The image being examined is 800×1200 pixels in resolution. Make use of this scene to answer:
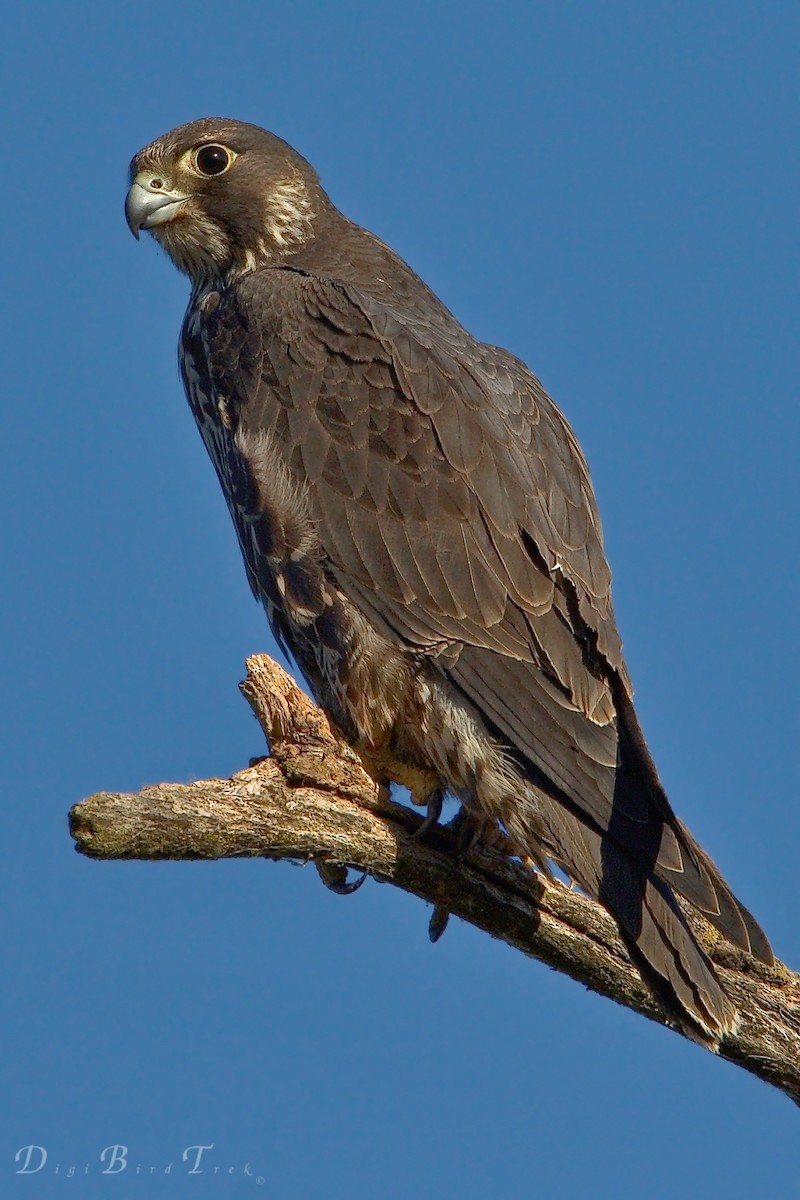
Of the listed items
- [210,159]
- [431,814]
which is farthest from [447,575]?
[210,159]

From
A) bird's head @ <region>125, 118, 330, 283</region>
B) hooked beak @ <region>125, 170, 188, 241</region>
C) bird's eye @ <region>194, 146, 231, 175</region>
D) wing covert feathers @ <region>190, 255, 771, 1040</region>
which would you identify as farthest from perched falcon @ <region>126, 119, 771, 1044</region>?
bird's eye @ <region>194, 146, 231, 175</region>

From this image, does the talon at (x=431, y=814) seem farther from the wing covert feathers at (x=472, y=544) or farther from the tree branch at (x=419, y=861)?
the wing covert feathers at (x=472, y=544)

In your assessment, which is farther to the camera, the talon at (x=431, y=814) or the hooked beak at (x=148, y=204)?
the hooked beak at (x=148, y=204)

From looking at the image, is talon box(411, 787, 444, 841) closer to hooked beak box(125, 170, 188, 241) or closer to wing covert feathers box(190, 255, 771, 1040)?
wing covert feathers box(190, 255, 771, 1040)

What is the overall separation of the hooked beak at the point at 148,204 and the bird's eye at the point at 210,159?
0.16 metres

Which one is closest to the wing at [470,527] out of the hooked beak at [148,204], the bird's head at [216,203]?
the bird's head at [216,203]

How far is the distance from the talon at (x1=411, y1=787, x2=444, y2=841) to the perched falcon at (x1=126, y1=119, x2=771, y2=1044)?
2cm

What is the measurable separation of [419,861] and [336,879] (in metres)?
0.45

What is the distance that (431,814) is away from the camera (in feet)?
13.5

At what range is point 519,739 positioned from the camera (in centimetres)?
396

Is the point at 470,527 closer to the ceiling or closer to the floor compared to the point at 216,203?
closer to the floor

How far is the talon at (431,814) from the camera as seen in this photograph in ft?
13.2

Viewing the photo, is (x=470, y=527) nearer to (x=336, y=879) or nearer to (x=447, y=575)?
(x=447, y=575)

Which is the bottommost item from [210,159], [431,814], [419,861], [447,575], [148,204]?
[419,861]
